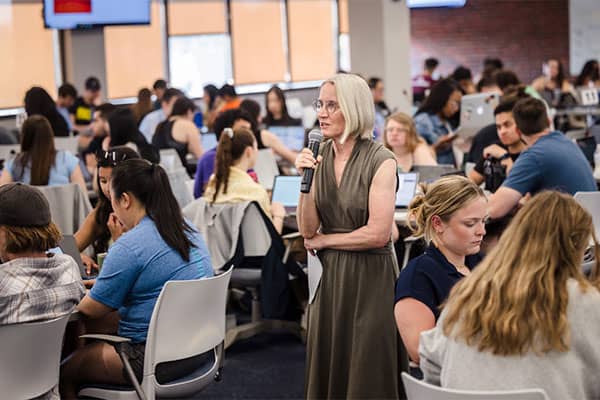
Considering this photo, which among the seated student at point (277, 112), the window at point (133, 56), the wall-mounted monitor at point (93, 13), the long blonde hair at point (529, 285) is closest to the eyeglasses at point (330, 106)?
the long blonde hair at point (529, 285)

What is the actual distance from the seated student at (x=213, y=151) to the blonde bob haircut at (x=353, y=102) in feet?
8.26

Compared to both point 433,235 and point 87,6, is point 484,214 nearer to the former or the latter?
point 433,235

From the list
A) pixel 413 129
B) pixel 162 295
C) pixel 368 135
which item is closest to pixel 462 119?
pixel 413 129

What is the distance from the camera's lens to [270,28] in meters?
14.7

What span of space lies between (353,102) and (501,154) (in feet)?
8.40

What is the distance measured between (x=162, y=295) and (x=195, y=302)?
0.54ft

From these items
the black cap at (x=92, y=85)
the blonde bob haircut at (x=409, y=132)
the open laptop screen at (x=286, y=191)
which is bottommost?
the open laptop screen at (x=286, y=191)

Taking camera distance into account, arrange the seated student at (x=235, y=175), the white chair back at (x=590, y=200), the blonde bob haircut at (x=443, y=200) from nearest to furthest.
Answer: the blonde bob haircut at (x=443, y=200) < the white chair back at (x=590, y=200) < the seated student at (x=235, y=175)

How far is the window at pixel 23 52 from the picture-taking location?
36.2ft

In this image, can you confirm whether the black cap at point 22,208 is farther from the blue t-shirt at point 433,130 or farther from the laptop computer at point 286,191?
the blue t-shirt at point 433,130

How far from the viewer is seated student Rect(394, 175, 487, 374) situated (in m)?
2.72

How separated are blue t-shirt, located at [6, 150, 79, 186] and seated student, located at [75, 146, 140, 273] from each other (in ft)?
5.22

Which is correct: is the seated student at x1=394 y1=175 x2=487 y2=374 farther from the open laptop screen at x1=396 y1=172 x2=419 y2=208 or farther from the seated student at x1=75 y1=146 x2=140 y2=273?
the open laptop screen at x1=396 y1=172 x2=419 y2=208

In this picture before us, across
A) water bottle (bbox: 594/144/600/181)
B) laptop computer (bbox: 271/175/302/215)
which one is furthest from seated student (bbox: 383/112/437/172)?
water bottle (bbox: 594/144/600/181)
